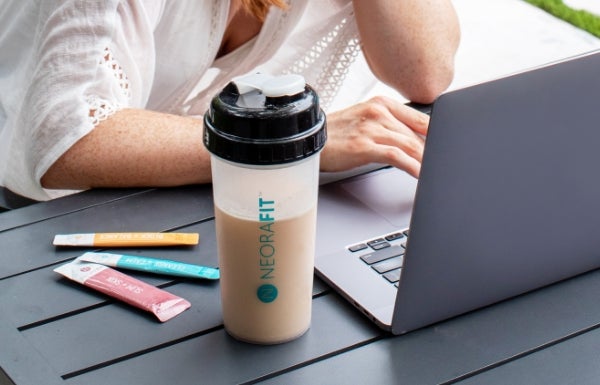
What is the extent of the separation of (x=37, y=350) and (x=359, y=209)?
38 centimetres

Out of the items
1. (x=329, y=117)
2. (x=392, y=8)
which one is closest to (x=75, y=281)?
(x=329, y=117)

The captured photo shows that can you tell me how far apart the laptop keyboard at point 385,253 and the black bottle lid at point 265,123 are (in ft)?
0.68

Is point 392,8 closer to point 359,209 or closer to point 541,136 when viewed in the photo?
point 359,209

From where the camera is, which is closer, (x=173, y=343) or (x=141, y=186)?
(x=173, y=343)

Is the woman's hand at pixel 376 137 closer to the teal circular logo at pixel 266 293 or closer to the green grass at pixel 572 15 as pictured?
the teal circular logo at pixel 266 293

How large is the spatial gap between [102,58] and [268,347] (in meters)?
0.47

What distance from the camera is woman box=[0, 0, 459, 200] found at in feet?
3.53

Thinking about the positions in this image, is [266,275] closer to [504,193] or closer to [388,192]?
[504,193]

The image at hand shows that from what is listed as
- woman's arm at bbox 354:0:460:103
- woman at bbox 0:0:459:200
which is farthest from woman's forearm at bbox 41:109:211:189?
woman's arm at bbox 354:0:460:103

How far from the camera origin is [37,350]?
804mm

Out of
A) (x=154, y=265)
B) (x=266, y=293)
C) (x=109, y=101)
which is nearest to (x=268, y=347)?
(x=266, y=293)

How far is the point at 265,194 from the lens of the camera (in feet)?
2.39

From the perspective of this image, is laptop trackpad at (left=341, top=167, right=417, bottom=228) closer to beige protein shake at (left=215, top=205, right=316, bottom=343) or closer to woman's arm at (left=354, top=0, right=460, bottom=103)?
beige protein shake at (left=215, top=205, right=316, bottom=343)

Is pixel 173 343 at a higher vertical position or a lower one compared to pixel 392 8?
lower
